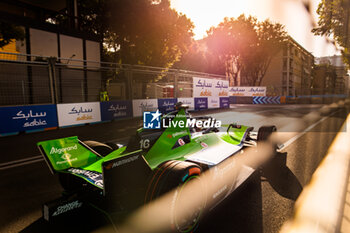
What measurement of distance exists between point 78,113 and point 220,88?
1242cm

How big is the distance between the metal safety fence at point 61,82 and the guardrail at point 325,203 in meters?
8.21

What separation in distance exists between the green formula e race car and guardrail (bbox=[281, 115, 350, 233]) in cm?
110

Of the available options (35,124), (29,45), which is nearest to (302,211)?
(35,124)

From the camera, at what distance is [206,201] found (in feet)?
8.22

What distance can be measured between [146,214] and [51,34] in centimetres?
1450

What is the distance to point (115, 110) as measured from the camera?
10992mm

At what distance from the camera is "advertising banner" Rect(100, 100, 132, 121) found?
34.6 ft

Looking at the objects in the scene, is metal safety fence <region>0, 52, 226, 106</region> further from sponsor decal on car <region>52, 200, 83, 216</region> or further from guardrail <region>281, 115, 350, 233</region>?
guardrail <region>281, 115, 350, 233</region>

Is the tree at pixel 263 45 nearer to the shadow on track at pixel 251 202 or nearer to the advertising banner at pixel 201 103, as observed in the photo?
the advertising banner at pixel 201 103

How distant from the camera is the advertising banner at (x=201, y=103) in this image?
52.3ft

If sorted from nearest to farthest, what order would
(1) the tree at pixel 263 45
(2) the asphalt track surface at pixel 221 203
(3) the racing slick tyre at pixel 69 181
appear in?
1. (2) the asphalt track surface at pixel 221 203
2. (3) the racing slick tyre at pixel 69 181
3. (1) the tree at pixel 263 45

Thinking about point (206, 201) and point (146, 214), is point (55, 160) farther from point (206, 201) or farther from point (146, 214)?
point (206, 201)

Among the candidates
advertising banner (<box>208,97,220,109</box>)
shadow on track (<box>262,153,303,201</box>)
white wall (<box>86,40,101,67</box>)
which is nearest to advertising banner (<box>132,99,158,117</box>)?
white wall (<box>86,40,101,67</box>)

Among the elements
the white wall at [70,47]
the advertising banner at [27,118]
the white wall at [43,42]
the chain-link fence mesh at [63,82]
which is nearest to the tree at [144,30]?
the chain-link fence mesh at [63,82]
